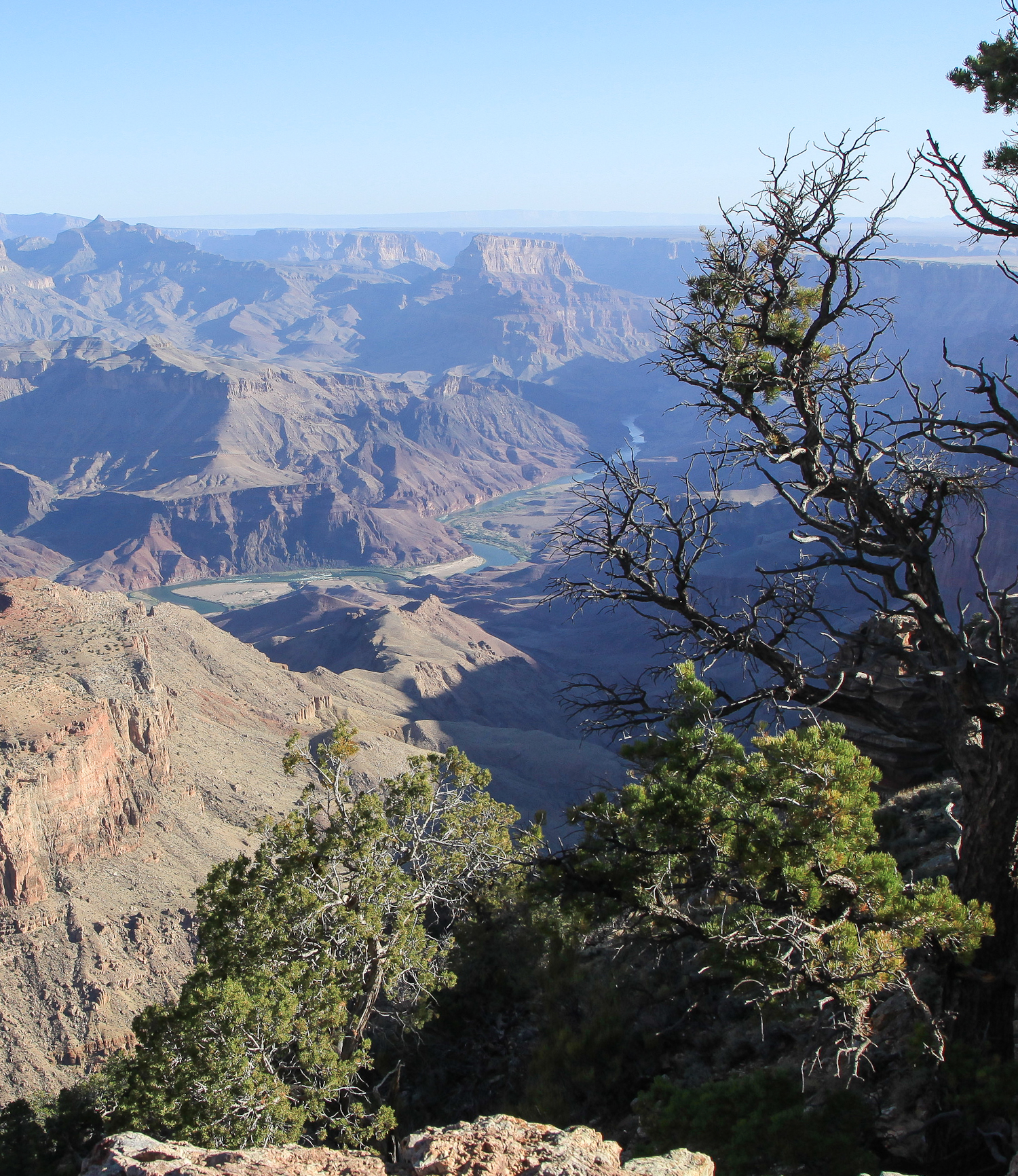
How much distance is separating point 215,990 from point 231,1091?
132cm

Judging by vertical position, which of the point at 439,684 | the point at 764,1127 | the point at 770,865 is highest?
the point at 770,865

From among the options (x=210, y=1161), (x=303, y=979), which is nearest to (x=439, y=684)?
(x=303, y=979)

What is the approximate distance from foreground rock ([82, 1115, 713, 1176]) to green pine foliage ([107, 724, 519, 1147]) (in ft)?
17.7

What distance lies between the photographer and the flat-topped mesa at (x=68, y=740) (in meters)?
38.1

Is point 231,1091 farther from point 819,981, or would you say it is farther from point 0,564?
point 0,564

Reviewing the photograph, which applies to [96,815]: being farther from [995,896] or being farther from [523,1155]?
[995,896]

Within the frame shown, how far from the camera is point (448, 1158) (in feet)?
20.7

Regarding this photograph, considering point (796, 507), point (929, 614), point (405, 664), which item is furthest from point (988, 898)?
point (405, 664)

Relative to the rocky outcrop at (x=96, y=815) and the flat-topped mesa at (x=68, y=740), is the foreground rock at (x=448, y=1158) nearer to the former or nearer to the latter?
the rocky outcrop at (x=96, y=815)

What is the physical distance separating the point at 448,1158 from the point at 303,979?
701cm

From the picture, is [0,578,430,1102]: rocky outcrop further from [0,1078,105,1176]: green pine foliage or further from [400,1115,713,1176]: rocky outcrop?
[400,1115,713,1176]: rocky outcrop

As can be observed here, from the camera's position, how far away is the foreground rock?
6.17m

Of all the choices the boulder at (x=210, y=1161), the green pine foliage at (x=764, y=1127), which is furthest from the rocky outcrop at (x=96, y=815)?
the green pine foliage at (x=764, y=1127)

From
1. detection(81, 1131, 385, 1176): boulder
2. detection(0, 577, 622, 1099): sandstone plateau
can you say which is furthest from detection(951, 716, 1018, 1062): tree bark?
detection(0, 577, 622, 1099): sandstone plateau
